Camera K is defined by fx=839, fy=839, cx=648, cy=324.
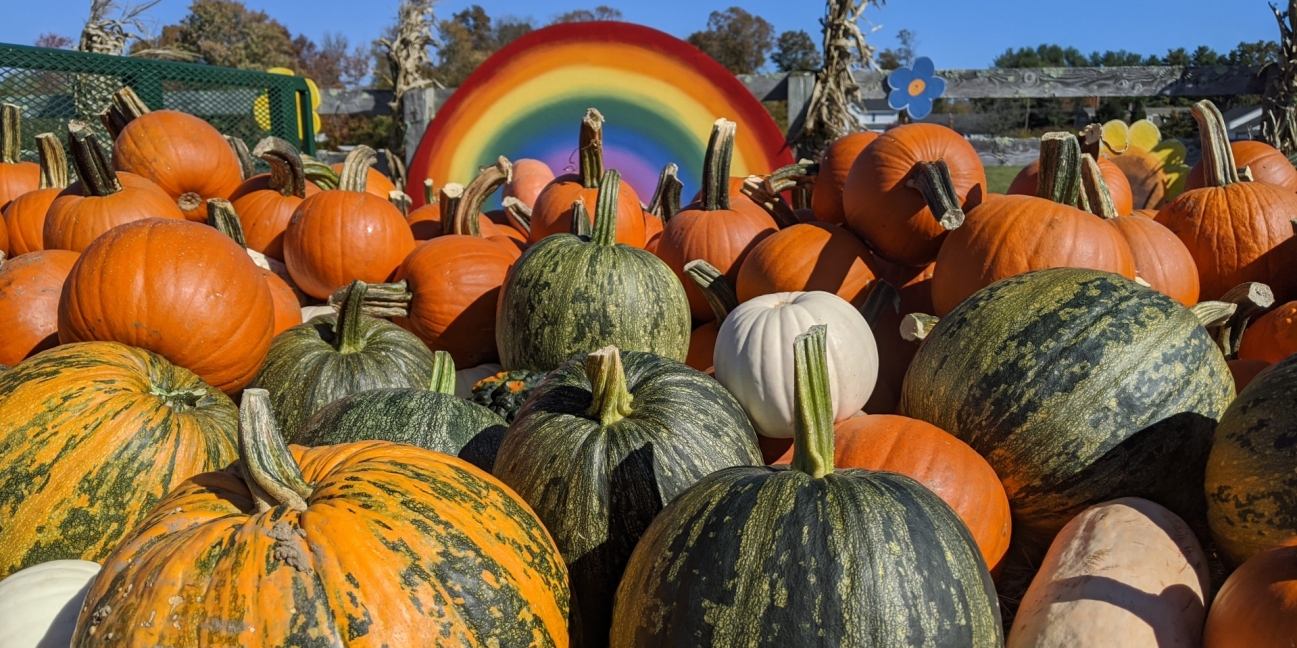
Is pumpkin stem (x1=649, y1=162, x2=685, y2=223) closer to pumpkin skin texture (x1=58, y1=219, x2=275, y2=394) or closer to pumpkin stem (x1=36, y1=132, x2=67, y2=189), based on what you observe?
pumpkin skin texture (x1=58, y1=219, x2=275, y2=394)

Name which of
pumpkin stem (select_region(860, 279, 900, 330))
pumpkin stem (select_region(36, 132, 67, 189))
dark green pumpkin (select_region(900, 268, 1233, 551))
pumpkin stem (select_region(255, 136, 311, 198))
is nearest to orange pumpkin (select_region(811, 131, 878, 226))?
pumpkin stem (select_region(860, 279, 900, 330))

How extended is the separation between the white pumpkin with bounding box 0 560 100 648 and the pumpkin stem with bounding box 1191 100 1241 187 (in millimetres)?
4539

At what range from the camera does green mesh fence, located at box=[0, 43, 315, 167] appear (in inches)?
216

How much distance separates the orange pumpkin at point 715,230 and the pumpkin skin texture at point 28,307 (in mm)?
2561

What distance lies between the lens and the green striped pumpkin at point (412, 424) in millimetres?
2510

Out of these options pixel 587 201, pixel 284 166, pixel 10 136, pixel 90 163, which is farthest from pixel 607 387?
pixel 10 136

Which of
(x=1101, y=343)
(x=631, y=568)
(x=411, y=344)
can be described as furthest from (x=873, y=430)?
(x=411, y=344)

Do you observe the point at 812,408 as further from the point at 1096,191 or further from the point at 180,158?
the point at 180,158

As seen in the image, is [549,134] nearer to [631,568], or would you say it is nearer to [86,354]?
[86,354]

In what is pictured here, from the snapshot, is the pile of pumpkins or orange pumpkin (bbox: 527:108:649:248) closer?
the pile of pumpkins

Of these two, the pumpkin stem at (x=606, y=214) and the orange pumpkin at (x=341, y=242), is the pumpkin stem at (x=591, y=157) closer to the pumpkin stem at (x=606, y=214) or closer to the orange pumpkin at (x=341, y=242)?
the orange pumpkin at (x=341, y=242)

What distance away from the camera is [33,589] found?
186 centimetres

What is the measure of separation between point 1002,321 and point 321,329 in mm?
2634

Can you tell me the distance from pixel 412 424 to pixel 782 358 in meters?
1.18
